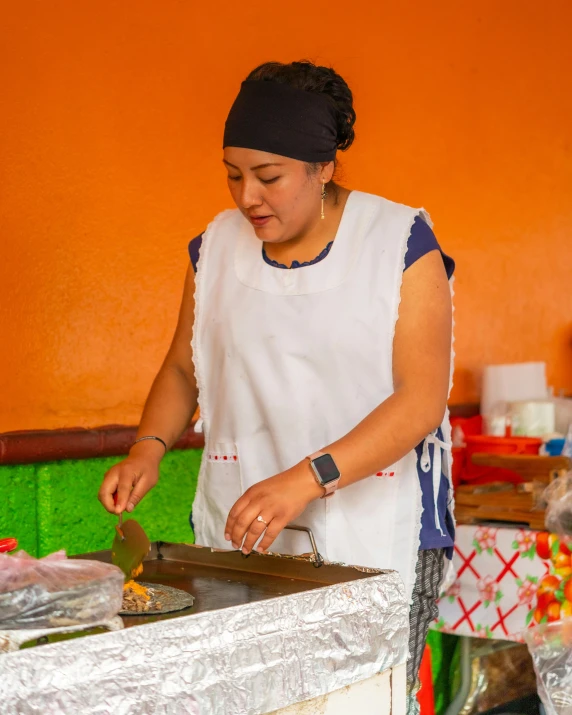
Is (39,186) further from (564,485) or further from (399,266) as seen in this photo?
(564,485)

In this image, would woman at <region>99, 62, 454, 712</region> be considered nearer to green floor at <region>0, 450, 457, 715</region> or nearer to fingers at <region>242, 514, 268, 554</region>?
fingers at <region>242, 514, 268, 554</region>

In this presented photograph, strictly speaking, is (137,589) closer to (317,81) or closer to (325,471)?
(325,471)

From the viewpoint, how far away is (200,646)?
1.18 meters

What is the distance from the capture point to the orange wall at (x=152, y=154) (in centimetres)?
232

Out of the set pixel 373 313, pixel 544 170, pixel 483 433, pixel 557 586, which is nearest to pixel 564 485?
pixel 557 586

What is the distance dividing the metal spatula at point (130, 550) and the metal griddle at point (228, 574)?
0.23ft

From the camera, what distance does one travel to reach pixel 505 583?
264 cm

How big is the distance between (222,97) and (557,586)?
1570 millimetres

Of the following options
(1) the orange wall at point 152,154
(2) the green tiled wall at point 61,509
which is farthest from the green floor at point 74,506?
(1) the orange wall at point 152,154

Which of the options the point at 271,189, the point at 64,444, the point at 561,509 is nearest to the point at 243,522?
the point at 271,189

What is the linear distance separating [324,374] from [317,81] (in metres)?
0.53

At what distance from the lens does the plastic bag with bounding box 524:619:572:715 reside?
6.86 ft

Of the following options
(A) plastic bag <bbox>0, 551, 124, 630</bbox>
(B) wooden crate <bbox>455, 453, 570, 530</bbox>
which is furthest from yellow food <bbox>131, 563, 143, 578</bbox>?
(B) wooden crate <bbox>455, 453, 570, 530</bbox>

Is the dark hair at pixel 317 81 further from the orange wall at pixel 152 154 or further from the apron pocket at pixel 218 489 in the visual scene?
the orange wall at pixel 152 154
